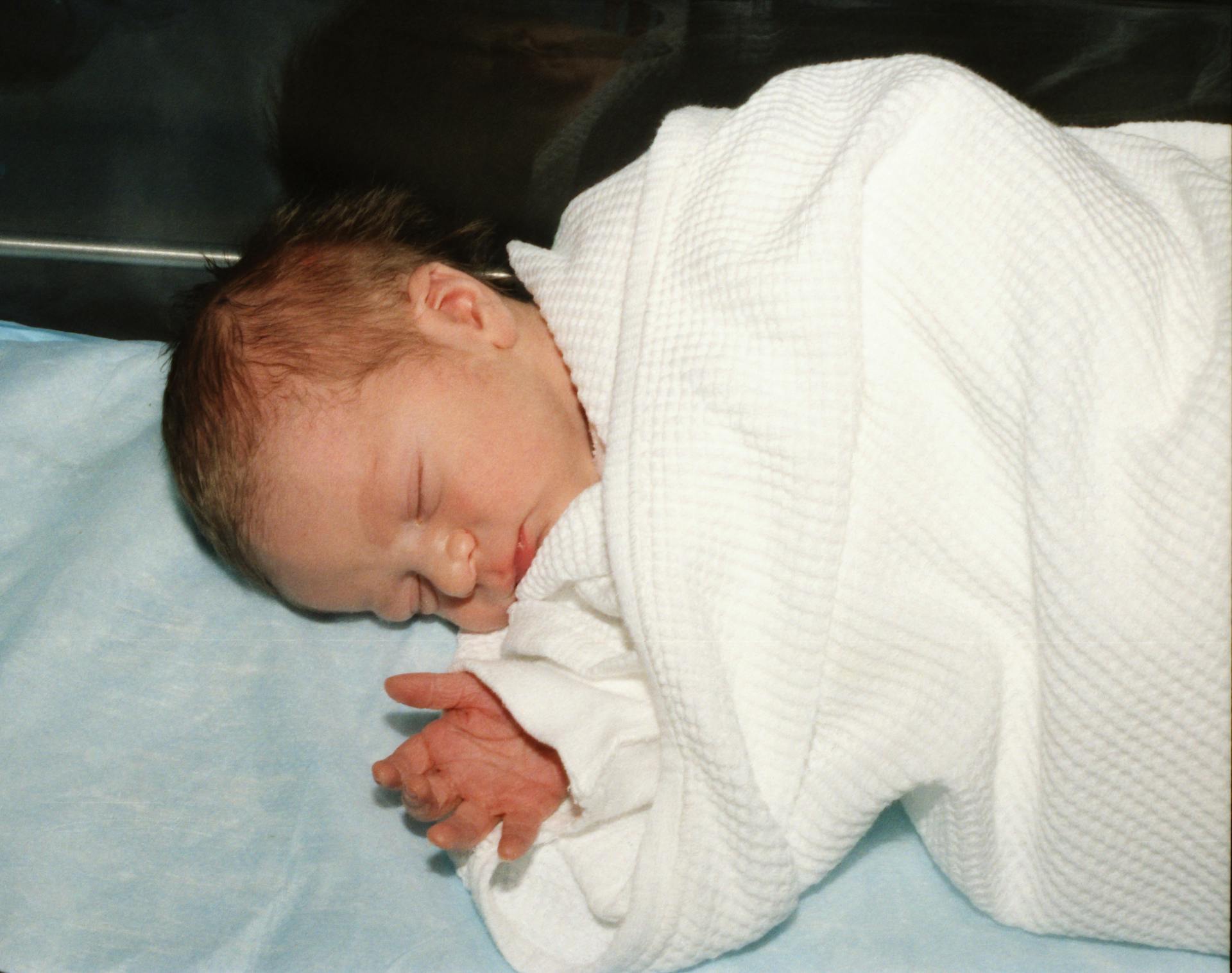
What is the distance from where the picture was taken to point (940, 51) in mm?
1086

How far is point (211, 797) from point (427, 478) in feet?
1.10

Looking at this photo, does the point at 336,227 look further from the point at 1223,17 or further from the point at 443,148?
the point at 1223,17

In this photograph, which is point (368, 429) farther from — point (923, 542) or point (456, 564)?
point (923, 542)

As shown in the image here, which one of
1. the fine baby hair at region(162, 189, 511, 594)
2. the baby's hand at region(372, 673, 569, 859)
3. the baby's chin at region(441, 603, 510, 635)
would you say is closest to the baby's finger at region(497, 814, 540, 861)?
the baby's hand at region(372, 673, 569, 859)

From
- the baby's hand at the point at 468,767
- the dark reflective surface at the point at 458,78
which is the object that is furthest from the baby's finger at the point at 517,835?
the dark reflective surface at the point at 458,78

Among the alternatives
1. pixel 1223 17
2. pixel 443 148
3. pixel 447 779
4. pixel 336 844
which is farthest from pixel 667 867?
pixel 1223 17

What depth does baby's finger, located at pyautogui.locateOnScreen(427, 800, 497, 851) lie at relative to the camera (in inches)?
30.5

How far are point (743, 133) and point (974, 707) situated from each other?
0.46 m

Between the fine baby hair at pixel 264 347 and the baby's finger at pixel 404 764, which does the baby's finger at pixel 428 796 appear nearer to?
the baby's finger at pixel 404 764

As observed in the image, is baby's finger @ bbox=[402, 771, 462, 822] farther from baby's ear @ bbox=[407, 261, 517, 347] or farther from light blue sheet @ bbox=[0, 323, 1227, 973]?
baby's ear @ bbox=[407, 261, 517, 347]

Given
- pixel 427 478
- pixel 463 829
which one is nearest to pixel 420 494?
pixel 427 478

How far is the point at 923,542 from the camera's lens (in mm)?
741

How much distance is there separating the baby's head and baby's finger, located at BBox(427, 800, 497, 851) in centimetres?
17

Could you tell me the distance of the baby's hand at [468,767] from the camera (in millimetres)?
799
